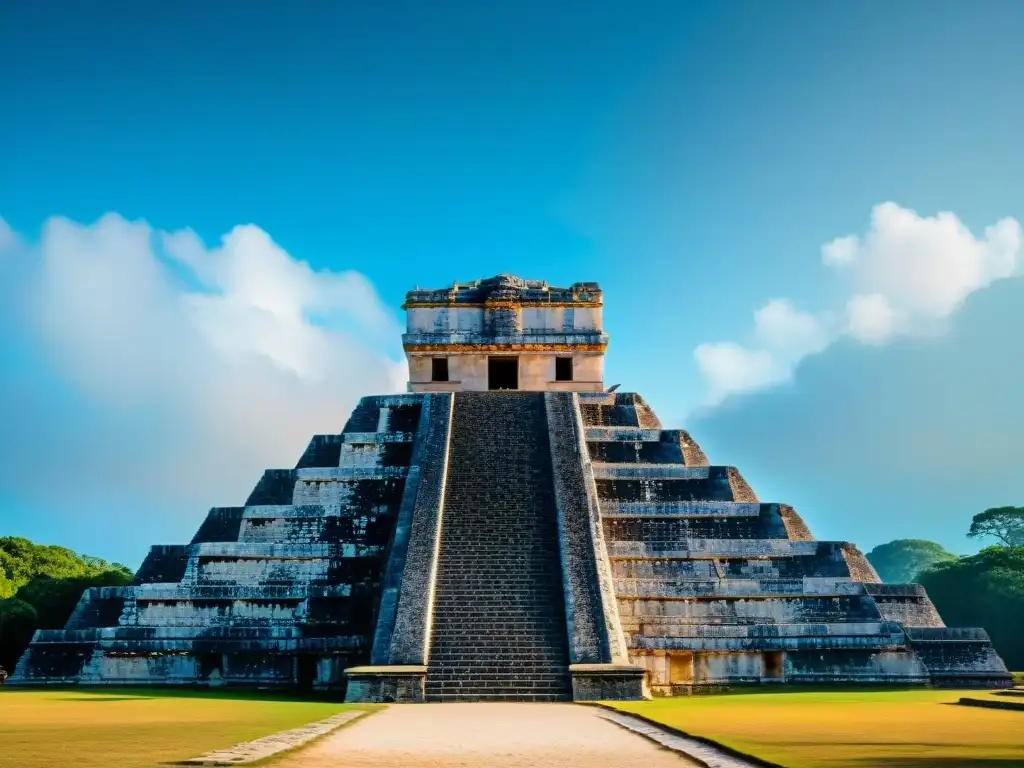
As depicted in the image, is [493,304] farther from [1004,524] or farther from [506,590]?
[1004,524]

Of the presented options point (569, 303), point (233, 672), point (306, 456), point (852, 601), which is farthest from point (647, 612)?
point (569, 303)

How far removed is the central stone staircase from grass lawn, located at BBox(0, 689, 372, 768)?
1915 millimetres

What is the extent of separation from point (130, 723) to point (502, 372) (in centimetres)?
1678

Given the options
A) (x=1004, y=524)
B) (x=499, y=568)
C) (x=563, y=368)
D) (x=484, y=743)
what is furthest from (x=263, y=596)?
(x=1004, y=524)

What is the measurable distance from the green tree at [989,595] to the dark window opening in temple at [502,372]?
1349 cm

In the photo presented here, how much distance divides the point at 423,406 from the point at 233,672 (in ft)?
23.6

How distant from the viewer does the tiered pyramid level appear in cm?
1325

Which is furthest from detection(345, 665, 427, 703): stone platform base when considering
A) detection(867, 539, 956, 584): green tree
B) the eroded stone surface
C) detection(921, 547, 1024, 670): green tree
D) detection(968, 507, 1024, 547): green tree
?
detection(867, 539, 956, 584): green tree

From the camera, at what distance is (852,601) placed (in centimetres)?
1523

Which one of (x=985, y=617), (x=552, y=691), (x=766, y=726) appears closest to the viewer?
(x=766, y=726)

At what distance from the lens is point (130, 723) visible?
8828mm

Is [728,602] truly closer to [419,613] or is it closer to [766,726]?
[419,613]

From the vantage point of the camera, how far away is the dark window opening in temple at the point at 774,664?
47.0 ft

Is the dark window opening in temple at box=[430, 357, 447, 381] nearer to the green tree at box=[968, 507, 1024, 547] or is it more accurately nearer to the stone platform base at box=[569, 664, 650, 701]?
the stone platform base at box=[569, 664, 650, 701]
